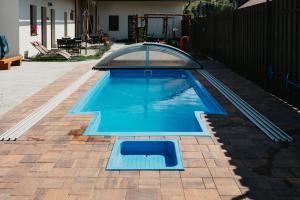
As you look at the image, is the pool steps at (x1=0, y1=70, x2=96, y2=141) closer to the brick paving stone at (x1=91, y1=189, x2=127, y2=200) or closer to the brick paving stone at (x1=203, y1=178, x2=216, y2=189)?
the brick paving stone at (x1=91, y1=189, x2=127, y2=200)

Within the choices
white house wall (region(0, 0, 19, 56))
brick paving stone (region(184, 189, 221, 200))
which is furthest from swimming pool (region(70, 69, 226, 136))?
white house wall (region(0, 0, 19, 56))

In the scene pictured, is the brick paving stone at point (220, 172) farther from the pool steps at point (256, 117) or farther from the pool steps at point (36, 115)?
the pool steps at point (36, 115)

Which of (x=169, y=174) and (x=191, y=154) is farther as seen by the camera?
(x=191, y=154)

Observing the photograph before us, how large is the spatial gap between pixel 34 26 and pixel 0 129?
1250 cm

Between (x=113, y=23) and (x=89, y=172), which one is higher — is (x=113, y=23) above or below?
above

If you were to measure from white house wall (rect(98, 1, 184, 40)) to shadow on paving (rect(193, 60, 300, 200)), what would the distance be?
23.9m

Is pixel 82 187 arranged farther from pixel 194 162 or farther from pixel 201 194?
pixel 194 162

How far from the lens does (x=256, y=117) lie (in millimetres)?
7035

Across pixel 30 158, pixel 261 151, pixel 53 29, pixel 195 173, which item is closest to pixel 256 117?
pixel 261 151

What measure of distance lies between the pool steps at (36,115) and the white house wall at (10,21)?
6038mm

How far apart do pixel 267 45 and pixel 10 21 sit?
993 cm

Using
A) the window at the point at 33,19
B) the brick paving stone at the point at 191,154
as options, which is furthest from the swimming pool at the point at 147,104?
the window at the point at 33,19

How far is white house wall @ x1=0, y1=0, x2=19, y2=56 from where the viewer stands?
50.6 ft

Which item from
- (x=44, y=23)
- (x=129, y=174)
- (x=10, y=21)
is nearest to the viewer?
(x=129, y=174)
